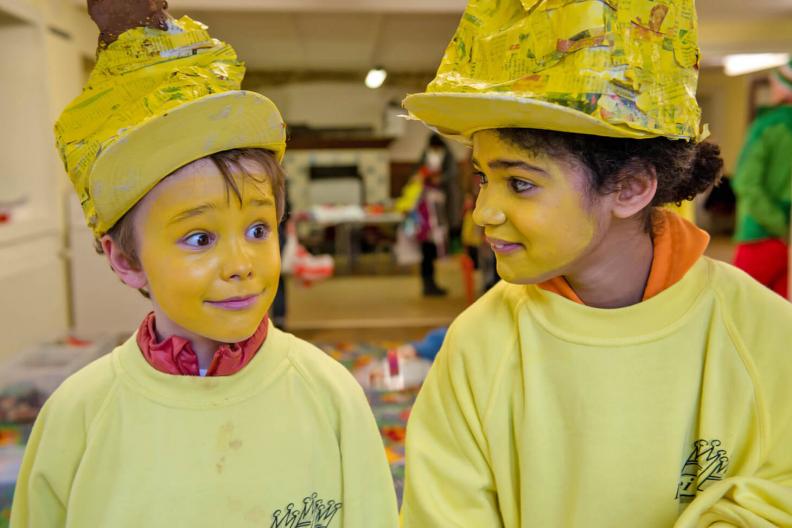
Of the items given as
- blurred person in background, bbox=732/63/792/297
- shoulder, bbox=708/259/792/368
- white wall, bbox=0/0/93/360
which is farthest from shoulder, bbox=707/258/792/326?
white wall, bbox=0/0/93/360

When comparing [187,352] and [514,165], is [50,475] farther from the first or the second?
[514,165]

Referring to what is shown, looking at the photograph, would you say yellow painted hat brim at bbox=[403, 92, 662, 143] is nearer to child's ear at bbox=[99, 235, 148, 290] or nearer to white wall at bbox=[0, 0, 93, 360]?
child's ear at bbox=[99, 235, 148, 290]

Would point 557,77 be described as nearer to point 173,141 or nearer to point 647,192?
point 647,192

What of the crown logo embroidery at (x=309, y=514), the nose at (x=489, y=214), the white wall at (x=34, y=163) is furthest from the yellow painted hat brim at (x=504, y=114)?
the white wall at (x=34, y=163)

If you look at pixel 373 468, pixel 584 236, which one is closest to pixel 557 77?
pixel 584 236

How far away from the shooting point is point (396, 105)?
39.2 feet

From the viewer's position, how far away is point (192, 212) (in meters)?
1.08

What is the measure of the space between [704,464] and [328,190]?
10334 mm

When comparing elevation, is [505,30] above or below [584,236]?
above

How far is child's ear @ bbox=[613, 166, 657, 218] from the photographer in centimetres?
122

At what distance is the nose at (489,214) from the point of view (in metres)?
1.20

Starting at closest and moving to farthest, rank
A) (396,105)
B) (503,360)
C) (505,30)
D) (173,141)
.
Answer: (173,141)
(505,30)
(503,360)
(396,105)

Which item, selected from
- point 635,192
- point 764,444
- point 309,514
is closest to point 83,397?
point 309,514

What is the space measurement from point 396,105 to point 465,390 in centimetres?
1102
